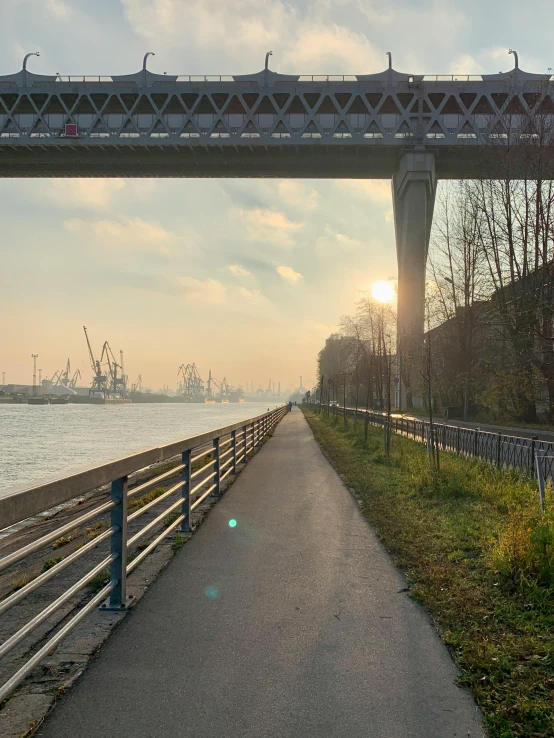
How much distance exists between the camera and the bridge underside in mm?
54438

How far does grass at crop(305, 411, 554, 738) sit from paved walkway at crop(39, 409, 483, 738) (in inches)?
7.9

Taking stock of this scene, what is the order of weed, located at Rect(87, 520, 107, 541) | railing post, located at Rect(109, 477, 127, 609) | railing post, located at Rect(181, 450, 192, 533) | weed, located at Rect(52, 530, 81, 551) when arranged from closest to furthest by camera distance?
railing post, located at Rect(109, 477, 127, 609) → railing post, located at Rect(181, 450, 192, 533) → weed, located at Rect(87, 520, 107, 541) → weed, located at Rect(52, 530, 81, 551)

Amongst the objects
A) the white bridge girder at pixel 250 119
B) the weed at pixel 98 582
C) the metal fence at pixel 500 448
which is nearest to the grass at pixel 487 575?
the metal fence at pixel 500 448

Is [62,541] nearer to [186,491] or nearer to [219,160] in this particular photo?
[186,491]

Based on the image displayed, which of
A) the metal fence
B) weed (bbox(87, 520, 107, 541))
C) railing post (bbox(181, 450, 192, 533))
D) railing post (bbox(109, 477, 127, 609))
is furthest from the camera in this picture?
the metal fence

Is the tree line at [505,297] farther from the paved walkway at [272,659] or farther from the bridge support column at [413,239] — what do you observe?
the paved walkway at [272,659]

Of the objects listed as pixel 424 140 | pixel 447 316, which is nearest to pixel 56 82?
pixel 424 140

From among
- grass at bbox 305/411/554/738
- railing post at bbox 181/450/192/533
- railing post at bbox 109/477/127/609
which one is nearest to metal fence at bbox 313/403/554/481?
grass at bbox 305/411/554/738

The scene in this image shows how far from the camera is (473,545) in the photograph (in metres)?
6.75

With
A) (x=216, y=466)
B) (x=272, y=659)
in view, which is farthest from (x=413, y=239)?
(x=272, y=659)

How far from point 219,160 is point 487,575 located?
55.6 metres

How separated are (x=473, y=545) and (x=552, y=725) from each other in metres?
3.83

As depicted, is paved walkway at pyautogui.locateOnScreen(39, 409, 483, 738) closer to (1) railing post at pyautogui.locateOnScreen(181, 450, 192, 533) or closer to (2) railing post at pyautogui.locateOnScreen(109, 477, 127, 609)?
(2) railing post at pyautogui.locateOnScreen(109, 477, 127, 609)

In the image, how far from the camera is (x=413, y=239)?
51.3 metres
